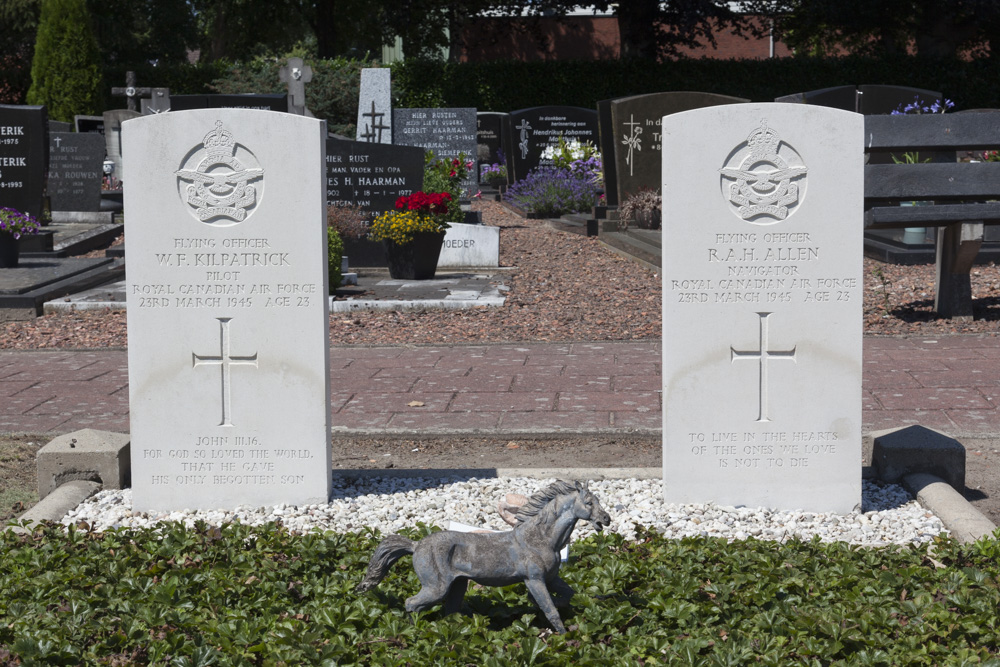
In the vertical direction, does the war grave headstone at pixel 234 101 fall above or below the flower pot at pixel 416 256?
above

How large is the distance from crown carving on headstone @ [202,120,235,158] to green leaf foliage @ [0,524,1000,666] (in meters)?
1.57

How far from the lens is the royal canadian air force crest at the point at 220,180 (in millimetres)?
4387

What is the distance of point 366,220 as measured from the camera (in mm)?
12758

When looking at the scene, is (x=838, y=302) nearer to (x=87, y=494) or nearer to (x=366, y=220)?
(x=87, y=494)

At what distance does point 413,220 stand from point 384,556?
340 inches

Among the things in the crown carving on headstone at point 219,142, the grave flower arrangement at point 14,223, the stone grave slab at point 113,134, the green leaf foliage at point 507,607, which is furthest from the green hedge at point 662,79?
the green leaf foliage at point 507,607

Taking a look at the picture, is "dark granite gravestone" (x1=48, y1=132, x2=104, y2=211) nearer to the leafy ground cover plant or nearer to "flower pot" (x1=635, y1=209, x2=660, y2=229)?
the leafy ground cover plant

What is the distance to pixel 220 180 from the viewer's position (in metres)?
4.38

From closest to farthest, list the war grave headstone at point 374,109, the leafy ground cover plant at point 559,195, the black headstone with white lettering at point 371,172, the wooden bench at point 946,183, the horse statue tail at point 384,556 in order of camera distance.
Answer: the horse statue tail at point 384,556 → the wooden bench at point 946,183 → the black headstone with white lettering at point 371,172 → the leafy ground cover plant at point 559,195 → the war grave headstone at point 374,109

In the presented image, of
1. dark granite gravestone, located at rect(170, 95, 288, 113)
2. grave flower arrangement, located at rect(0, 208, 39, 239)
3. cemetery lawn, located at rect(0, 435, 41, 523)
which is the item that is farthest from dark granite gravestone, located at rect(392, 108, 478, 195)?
cemetery lawn, located at rect(0, 435, 41, 523)

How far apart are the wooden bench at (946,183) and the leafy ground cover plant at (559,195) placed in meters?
9.94

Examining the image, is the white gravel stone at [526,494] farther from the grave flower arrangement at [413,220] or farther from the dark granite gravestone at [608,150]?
the dark granite gravestone at [608,150]

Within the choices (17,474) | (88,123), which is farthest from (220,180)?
(88,123)

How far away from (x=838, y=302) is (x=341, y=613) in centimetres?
237
